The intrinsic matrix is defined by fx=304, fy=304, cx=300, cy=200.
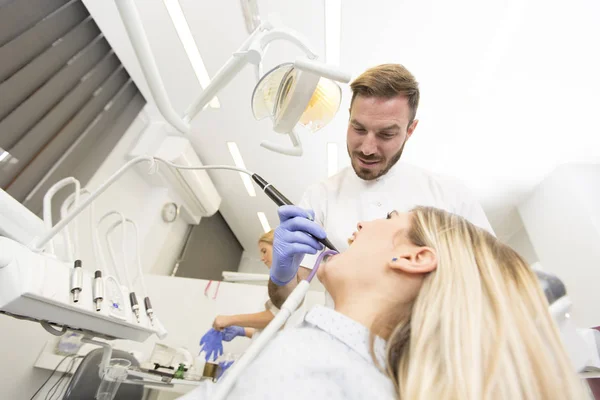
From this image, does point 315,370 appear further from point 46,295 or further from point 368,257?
point 46,295

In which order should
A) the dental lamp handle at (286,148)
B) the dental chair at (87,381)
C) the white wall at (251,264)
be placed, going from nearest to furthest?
the dental lamp handle at (286,148), the dental chair at (87,381), the white wall at (251,264)

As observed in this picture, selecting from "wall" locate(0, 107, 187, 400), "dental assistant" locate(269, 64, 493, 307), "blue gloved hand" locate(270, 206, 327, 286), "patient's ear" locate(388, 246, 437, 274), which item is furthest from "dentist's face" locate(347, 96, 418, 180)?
"wall" locate(0, 107, 187, 400)

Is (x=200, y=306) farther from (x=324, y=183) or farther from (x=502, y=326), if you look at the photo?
(x=502, y=326)

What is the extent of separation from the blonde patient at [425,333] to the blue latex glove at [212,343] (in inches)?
67.8

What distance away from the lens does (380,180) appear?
4.32ft

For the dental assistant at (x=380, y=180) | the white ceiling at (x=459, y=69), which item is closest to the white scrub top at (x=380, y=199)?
the dental assistant at (x=380, y=180)

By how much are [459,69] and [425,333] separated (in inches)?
79.2

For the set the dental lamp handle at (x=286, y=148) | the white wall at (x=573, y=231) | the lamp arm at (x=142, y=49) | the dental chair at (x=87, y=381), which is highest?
the white wall at (x=573, y=231)

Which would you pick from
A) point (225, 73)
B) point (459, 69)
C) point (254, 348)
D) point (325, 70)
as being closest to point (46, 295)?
point (254, 348)

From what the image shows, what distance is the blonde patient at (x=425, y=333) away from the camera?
461mm

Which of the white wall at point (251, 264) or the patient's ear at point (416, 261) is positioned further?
the white wall at point (251, 264)

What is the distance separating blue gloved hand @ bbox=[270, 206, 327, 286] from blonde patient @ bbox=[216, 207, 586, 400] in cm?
10

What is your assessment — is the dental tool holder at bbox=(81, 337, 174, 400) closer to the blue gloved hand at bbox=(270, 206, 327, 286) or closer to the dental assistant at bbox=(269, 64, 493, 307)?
the dental assistant at bbox=(269, 64, 493, 307)

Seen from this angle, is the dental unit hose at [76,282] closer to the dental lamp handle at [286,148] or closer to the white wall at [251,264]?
the dental lamp handle at [286,148]
